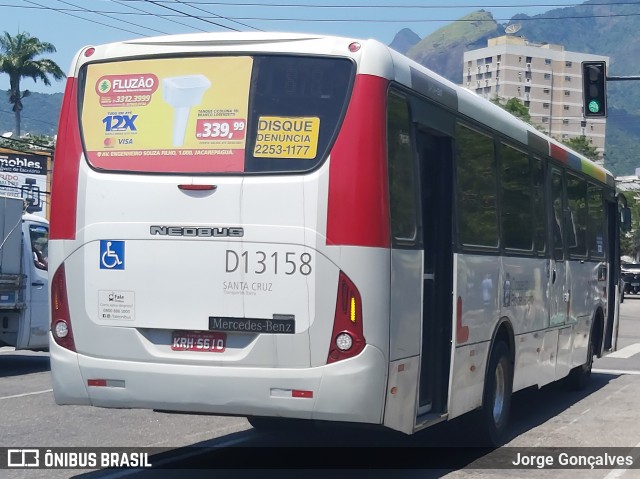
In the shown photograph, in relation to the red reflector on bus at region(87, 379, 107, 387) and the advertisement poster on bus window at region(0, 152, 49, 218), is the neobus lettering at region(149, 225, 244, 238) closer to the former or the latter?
the red reflector on bus at region(87, 379, 107, 387)

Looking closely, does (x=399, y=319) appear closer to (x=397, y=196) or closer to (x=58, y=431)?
(x=397, y=196)

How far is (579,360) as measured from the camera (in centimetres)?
1390

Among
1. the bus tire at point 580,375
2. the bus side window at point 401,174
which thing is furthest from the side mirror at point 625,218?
the bus side window at point 401,174

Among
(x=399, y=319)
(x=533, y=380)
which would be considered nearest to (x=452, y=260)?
(x=399, y=319)

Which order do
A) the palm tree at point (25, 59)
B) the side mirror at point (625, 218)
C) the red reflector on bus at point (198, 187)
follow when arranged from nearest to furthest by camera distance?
the red reflector on bus at point (198, 187) → the side mirror at point (625, 218) → the palm tree at point (25, 59)

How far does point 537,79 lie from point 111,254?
615 feet

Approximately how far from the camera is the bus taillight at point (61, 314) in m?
7.67

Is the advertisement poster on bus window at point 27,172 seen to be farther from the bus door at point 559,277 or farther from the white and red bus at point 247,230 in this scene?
the white and red bus at point 247,230

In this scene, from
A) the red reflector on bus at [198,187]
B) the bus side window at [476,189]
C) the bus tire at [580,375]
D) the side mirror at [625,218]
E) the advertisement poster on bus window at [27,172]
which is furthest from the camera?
the advertisement poster on bus window at [27,172]

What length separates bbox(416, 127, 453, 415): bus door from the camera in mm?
8391

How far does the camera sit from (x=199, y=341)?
737 centimetres

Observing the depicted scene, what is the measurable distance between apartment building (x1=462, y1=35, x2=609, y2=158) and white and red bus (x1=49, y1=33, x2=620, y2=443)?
586ft

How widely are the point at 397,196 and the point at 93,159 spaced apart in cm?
220

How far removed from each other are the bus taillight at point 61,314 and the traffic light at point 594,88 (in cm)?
1530
